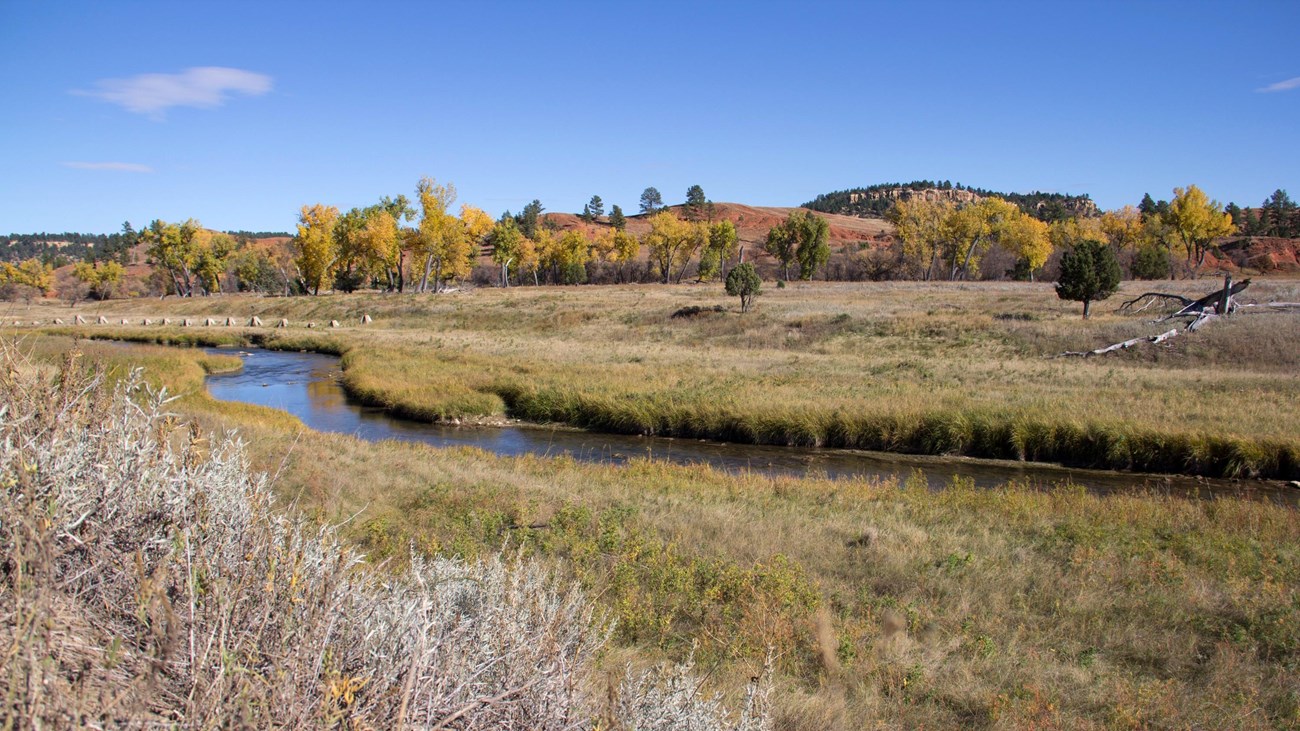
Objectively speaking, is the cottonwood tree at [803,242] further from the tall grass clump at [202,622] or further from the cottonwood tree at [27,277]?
the cottonwood tree at [27,277]

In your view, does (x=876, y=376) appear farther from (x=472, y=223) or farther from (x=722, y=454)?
(x=472, y=223)

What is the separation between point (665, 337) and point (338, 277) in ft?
193

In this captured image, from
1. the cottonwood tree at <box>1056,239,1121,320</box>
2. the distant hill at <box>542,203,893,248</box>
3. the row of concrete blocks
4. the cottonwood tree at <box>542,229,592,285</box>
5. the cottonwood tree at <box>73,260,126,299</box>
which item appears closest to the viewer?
the cottonwood tree at <box>1056,239,1121,320</box>

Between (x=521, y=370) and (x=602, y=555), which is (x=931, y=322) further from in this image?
(x=602, y=555)

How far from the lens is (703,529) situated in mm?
11156

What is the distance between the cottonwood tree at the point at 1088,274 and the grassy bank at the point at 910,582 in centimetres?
2823

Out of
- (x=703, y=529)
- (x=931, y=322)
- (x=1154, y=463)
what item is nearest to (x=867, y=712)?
(x=703, y=529)

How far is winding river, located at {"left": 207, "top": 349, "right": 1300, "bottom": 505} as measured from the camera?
57.5ft

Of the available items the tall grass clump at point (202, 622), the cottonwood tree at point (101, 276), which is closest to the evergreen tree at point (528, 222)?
the cottonwood tree at point (101, 276)

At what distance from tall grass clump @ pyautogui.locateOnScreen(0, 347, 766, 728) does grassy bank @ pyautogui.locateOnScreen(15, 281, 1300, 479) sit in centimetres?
1831

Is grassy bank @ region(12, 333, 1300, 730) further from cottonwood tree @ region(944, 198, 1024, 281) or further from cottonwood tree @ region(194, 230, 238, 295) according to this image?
cottonwood tree @ region(194, 230, 238, 295)

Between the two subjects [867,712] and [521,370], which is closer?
[867,712]

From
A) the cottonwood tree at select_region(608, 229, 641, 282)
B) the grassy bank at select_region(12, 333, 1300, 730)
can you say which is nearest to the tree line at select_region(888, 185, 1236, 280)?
the cottonwood tree at select_region(608, 229, 641, 282)

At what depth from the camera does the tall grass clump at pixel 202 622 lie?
2822 mm
